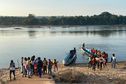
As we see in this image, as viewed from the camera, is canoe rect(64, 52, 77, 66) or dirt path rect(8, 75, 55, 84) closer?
dirt path rect(8, 75, 55, 84)

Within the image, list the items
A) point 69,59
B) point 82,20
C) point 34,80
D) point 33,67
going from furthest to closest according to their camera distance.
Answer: point 82,20 → point 69,59 → point 33,67 → point 34,80

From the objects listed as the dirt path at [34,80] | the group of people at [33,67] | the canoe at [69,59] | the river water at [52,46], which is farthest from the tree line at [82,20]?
the dirt path at [34,80]

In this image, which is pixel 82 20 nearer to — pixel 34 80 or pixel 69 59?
pixel 69 59

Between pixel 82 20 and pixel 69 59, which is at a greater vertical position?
pixel 82 20

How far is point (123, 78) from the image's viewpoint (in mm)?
23797

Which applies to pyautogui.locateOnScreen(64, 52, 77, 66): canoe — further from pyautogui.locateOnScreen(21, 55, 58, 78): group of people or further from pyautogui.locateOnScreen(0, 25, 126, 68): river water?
pyautogui.locateOnScreen(21, 55, 58, 78): group of people

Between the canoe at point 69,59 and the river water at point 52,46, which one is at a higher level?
the canoe at point 69,59

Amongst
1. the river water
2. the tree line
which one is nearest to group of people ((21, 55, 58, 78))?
the river water

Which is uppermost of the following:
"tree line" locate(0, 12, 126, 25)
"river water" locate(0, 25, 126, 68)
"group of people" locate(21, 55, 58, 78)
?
"tree line" locate(0, 12, 126, 25)

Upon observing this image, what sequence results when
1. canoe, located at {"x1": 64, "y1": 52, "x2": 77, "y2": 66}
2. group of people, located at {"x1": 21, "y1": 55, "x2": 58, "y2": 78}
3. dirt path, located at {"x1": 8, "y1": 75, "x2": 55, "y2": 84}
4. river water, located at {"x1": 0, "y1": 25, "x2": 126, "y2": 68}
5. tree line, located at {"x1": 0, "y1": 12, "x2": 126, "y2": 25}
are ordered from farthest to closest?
tree line, located at {"x1": 0, "y1": 12, "x2": 126, "y2": 25}, river water, located at {"x1": 0, "y1": 25, "x2": 126, "y2": 68}, canoe, located at {"x1": 64, "y1": 52, "x2": 77, "y2": 66}, group of people, located at {"x1": 21, "y1": 55, "x2": 58, "y2": 78}, dirt path, located at {"x1": 8, "y1": 75, "x2": 55, "y2": 84}

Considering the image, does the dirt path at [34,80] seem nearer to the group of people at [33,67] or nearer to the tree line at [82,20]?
the group of people at [33,67]

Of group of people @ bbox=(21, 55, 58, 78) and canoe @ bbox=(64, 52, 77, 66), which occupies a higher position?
group of people @ bbox=(21, 55, 58, 78)

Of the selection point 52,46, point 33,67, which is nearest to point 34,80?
point 33,67

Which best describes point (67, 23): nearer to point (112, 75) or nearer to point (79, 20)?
point (79, 20)
